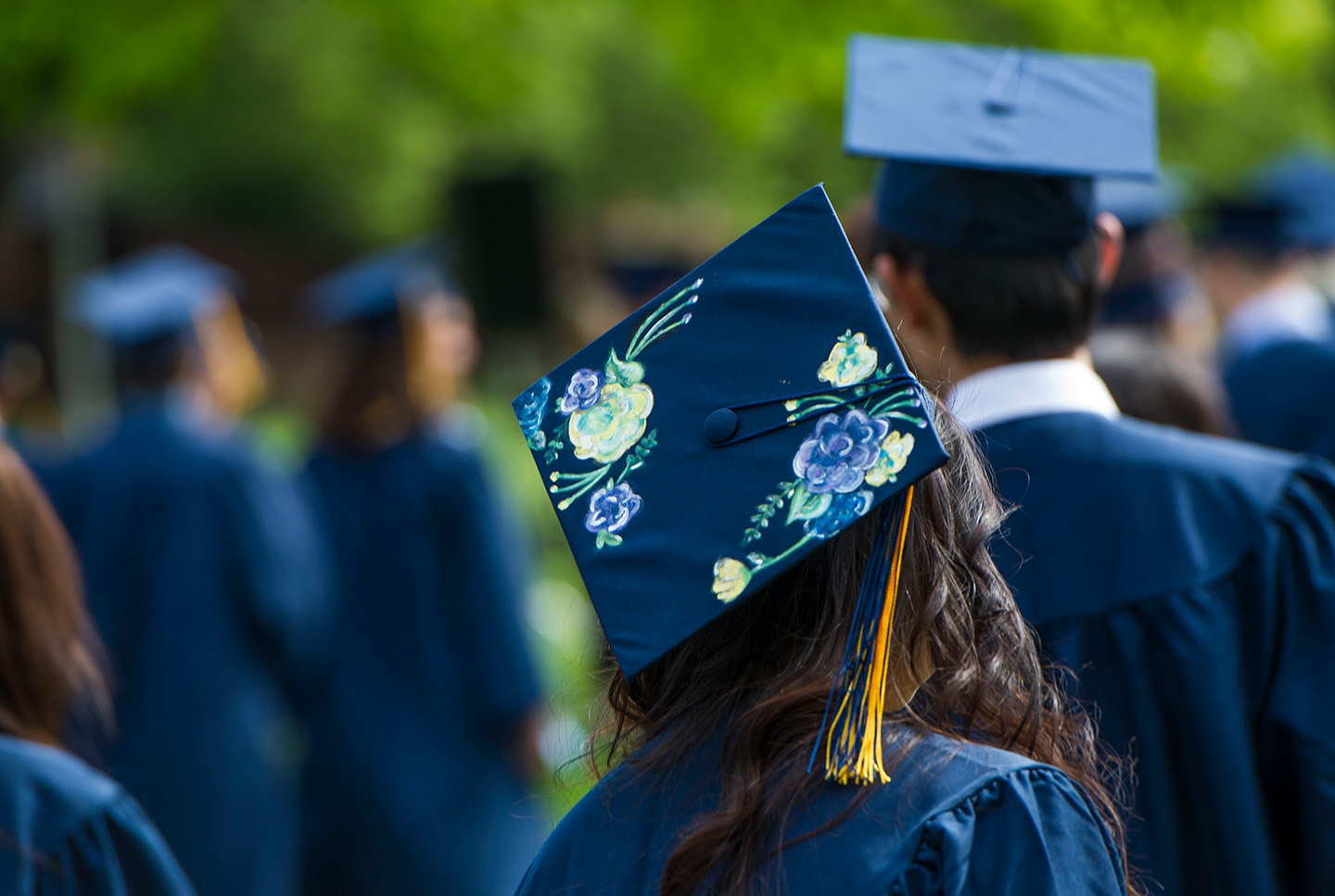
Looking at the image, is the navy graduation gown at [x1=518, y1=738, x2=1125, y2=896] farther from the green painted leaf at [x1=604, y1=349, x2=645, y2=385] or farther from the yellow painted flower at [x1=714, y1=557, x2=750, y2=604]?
the green painted leaf at [x1=604, y1=349, x2=645, y2=385]

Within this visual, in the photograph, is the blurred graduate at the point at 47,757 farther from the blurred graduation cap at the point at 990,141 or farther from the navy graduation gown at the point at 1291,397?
the navy graduation gown at the point at 1291,397

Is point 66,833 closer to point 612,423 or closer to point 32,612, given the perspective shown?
point 32,612

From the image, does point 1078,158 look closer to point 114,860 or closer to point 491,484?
point 114,860

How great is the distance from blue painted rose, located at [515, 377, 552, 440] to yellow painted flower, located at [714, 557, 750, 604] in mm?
265

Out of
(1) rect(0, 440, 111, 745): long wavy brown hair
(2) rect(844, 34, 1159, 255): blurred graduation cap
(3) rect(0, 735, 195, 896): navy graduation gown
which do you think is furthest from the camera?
(2) rect(844, 34, 1159, 255): blurred graduation cap

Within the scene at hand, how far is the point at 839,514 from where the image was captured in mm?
1144

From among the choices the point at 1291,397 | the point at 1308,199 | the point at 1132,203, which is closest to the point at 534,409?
the point at 1291,397

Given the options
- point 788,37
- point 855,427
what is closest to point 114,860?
point 855,427

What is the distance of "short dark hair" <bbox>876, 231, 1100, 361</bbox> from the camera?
196cm

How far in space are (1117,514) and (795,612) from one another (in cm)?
75

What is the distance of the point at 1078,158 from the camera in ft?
6.61

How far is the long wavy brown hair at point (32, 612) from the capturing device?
6.19ft

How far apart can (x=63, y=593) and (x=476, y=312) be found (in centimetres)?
646

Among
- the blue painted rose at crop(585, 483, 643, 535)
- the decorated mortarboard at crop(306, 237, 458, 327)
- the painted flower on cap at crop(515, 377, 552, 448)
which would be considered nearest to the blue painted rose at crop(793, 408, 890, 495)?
the blue painted rose at crop(585, 483, 643, 535)
